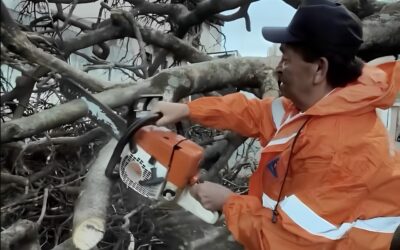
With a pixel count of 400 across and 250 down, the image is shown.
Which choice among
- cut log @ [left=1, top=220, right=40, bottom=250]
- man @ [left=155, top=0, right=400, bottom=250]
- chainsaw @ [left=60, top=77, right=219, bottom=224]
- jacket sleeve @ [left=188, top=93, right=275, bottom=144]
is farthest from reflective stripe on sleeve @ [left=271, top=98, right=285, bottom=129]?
cut log @ [left=1, top=220, right=40, bottom=250]

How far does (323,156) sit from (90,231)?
771 millimetres

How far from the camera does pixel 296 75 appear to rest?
1998 millimetres

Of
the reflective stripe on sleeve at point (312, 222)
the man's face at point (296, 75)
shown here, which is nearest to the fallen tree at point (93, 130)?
the reflective stripe on sleeve at point (312, 222)

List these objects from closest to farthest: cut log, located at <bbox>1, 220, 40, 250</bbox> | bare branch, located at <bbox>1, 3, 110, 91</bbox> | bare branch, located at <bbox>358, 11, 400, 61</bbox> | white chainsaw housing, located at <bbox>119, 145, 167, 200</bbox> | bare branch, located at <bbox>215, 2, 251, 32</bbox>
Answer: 1. cut log, located at <bbox>1, 220, 40, 250</bbox>
2. bare branch, located at <bbox>1, 3, 110, 91</bbox>
3. white chainsaw housing, located at <bbox>119, 145, 167, 200</bbox>
4. bare branch, located at <bbox>358, 11, 400, 61</bbox>
5. bare branch, located at <bbox>215, 2, 251, 32</bbox>

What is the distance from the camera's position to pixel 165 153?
1.80m

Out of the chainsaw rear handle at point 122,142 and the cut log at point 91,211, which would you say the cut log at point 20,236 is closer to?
the cut log at point 91,211

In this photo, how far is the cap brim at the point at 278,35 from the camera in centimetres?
200

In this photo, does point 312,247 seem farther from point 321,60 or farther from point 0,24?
point 0,24

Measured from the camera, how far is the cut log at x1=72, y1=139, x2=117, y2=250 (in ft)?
5.50

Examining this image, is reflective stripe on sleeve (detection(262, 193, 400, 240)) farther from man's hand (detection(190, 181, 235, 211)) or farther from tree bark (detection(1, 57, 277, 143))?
tree bark (detection(1, 57, 277, 143))

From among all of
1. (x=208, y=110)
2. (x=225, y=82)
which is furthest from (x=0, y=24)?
(x=225, y=82)

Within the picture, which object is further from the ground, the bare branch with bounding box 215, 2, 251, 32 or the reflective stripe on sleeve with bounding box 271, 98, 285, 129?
the reflective stripe on sleeve with bounding box 271, 98, 285, 129

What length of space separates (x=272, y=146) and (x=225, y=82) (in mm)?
885

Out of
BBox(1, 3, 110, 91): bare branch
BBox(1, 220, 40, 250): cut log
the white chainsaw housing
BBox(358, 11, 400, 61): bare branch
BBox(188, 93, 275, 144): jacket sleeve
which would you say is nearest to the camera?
BBox(1, 220, 40, 250): cut log
